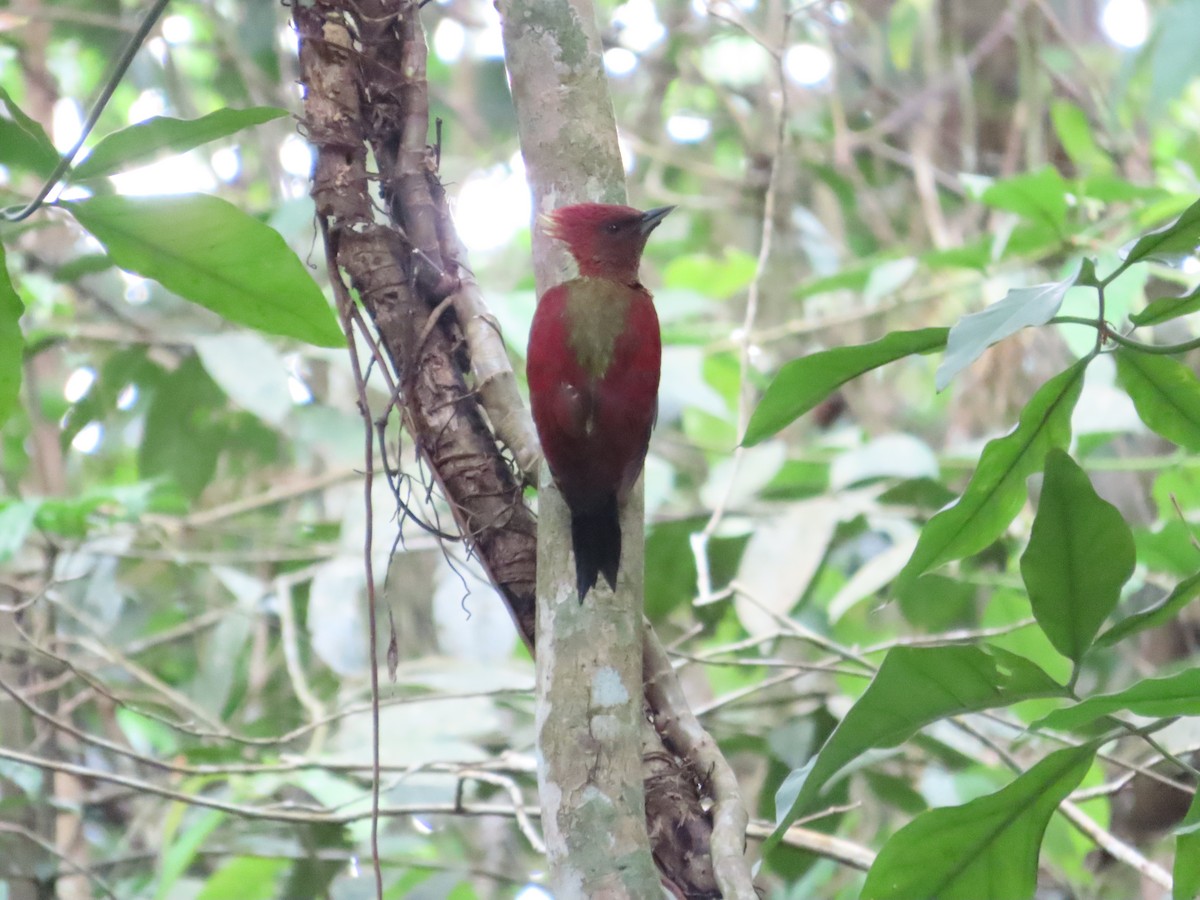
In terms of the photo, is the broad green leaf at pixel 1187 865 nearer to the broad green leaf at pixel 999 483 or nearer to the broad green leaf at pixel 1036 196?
the broad green leaf at pixel 999 483

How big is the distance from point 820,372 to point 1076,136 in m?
3.44

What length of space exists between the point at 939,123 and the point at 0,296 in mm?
4807

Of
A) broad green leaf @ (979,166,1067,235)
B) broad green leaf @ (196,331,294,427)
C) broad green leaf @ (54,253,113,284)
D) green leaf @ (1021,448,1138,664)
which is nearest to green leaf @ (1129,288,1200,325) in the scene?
green leaf @ (1021,448,1138,664)

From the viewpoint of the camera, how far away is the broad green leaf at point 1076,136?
461 cm

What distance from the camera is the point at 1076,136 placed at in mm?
4613

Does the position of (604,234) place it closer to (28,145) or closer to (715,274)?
(28,145)

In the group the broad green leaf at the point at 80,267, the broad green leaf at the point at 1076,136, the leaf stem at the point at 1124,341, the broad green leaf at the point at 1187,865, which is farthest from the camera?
the broad green leaf at the point at 1076,136

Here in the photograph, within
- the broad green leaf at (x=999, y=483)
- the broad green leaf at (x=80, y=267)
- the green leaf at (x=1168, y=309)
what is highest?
the broad green leaf at (x=80, y=267)

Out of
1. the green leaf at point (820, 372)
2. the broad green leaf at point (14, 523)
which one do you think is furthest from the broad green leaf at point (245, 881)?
the green leaf at point (820, 372)

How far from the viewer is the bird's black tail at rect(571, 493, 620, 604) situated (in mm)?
1818

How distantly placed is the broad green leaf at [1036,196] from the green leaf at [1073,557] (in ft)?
5.21

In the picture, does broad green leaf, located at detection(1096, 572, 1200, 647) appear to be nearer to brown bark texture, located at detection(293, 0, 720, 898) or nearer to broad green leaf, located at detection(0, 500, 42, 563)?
brown bark texture, located at detection(293, 0, 720, 898)

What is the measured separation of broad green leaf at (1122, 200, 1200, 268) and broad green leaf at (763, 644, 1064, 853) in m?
0.51

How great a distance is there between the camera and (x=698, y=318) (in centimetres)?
593
